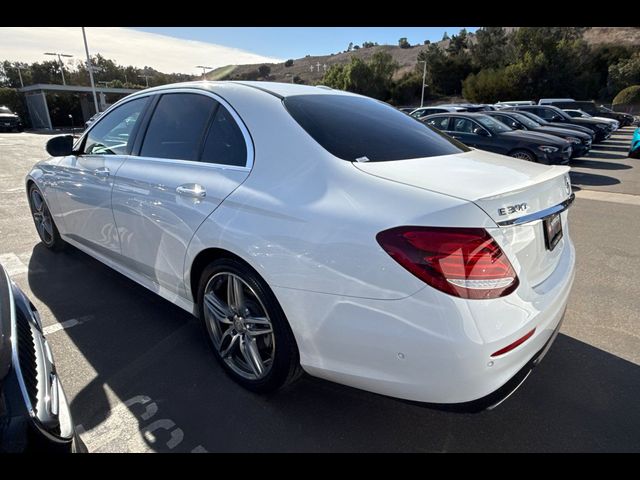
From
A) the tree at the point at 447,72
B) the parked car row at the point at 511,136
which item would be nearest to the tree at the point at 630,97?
the tree at the point at 447,72

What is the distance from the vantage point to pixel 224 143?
2.36m

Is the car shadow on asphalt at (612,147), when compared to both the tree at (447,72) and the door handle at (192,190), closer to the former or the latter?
the door handle at (192,190)

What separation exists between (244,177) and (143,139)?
4.14 feet

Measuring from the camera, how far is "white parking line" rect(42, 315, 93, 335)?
9.76 ft

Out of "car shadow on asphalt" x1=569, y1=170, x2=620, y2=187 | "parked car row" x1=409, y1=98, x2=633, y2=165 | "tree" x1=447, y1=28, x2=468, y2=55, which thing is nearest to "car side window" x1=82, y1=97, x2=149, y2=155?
"parked car row" x1=409, y1=98, x2=633, y2=165

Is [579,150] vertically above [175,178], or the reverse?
[175,178]

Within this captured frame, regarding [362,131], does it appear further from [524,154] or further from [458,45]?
[458,45]

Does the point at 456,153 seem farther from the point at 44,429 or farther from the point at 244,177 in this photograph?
the point at 44,429

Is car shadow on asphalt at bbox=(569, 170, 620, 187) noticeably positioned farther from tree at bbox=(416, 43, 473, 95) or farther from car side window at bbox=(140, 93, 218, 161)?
tree at bbox=(416, 43, 473, 95)

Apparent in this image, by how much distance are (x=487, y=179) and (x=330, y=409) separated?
58.4 inches

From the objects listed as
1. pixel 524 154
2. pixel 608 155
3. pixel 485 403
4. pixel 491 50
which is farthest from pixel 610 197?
pixel 491 50

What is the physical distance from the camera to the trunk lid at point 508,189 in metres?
1.60

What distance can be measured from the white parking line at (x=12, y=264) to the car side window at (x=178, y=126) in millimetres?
2261

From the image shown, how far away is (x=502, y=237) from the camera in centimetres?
156
